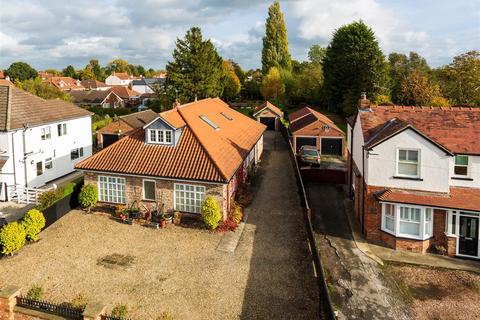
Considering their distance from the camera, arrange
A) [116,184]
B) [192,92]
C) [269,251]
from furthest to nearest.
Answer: [192,92], [116,184], [269,251]

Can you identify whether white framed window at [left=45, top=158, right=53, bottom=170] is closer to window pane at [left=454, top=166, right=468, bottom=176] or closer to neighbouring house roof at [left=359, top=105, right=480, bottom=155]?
neighbouring house roof at [left=359, top=105, right=480, bottom=155]

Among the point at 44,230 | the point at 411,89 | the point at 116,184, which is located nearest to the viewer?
the point at 44,230

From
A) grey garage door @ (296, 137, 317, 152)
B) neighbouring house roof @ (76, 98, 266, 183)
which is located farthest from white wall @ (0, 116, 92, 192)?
A: grey garage door @ (296, 137, 317, 152)

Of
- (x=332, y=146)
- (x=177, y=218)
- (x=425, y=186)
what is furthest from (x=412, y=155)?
(x=332, y=146)

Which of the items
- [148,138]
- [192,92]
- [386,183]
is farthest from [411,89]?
[148,138]

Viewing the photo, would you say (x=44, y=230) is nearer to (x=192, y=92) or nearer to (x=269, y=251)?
(x=269, y=251)

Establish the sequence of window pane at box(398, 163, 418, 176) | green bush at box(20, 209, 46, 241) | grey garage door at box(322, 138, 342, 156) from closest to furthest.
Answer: window pane at box(398, 163, 418, 176)
green bush at box(20, 209, 46, 241)
grey garage door at box(322, 138, 342, 156)
